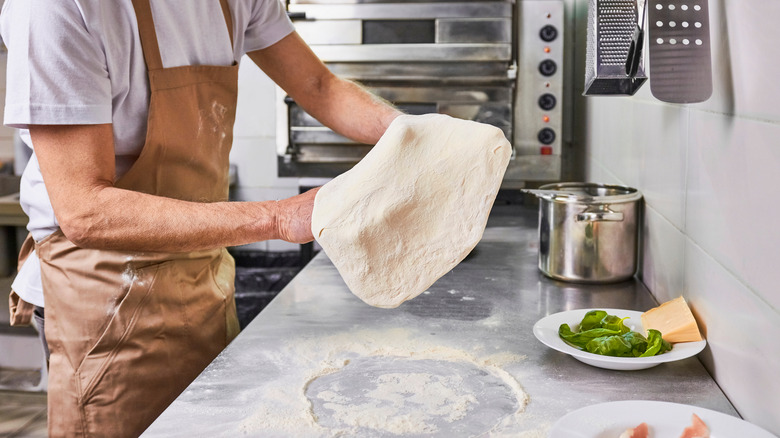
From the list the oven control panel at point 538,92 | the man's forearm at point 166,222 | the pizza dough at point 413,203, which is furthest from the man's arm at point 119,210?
the oven control panel at point 538,92

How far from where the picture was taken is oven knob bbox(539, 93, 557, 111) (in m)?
2.46

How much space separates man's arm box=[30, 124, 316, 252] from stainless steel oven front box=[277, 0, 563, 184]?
1.36 meters

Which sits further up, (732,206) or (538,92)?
(538,92)

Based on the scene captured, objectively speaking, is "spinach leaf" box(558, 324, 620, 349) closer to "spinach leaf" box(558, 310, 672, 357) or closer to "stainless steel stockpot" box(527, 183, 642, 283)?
"spinach leaf" box(558, 310, 672, 357)

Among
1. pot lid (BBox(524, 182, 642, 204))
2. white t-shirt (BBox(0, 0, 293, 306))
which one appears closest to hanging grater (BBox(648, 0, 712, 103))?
pot lid (BBox(524, 182, 642, 204))

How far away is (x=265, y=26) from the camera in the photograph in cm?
167

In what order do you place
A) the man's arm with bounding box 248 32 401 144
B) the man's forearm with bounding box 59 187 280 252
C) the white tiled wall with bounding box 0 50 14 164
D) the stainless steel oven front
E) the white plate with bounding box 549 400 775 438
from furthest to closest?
the white tiled wall with bounding box 0 50 14 164, the stainless steel oven front, the man's arm with bounding box 248 32 401 144, the man's forearm with bounding box 59 187 280 252, the white plate with bounding box 549 400 775 438

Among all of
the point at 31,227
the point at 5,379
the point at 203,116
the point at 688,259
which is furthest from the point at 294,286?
the point at 5,379

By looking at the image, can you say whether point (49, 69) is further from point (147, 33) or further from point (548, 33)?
point (548, 33)

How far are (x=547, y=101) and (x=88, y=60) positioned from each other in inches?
65.6

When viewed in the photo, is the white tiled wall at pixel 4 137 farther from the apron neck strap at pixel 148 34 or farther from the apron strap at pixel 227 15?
the apron neck strap at pixel 148 34

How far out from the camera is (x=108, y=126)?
1192 mm

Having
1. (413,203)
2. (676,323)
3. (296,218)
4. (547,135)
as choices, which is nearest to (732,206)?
(676,323)

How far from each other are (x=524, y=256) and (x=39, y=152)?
126 centimetres
